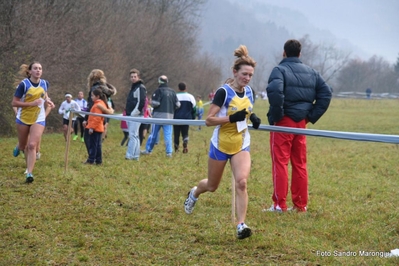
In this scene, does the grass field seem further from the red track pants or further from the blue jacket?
the blue jacket

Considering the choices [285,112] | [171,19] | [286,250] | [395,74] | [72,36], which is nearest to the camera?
[286,250]

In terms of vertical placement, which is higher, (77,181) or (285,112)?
(285,112)

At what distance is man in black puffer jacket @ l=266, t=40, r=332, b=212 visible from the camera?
26.7 ft

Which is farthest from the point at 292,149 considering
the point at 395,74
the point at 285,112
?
the point at 395,74

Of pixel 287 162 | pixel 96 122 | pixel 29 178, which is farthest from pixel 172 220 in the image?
pixel 96 122

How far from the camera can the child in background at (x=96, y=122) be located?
1283cm

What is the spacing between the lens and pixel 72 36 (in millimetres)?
28906

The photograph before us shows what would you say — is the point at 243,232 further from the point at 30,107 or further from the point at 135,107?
the point at 135,107

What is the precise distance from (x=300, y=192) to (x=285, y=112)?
114cm

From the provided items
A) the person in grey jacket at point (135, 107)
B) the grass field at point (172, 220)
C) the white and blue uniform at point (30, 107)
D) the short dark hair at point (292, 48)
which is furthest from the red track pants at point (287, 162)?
the person in grey jacket at point (135, 107)

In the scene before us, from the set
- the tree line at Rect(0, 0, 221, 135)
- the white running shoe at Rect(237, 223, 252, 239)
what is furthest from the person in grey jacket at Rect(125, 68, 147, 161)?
the tree line at Rect(0, 0, 221, 135)

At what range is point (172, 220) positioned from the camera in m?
7.78

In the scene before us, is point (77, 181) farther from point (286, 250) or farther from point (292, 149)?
point (286, 250)

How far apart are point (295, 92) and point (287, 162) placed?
3.19 feet
